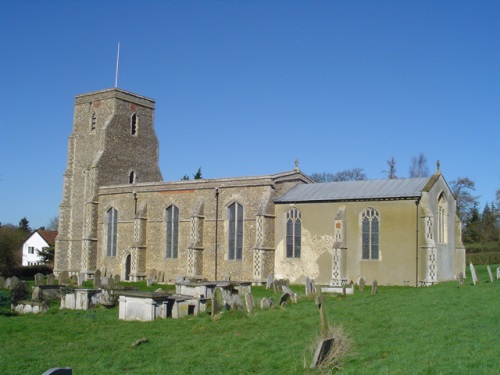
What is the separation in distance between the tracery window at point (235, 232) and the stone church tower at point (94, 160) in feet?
36.2

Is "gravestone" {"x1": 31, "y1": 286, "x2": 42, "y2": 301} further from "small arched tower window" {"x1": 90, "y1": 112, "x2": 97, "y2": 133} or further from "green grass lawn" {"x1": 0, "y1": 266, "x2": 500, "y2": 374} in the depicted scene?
"small arched tower window" {"x1": 90, "y1": 112, "x2": 97, "y2": 133}

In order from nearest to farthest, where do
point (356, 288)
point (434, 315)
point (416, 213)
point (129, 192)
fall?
1. point (434, 315)
2. point (356, 288)
3. point (416, 213)
4. point (129, 192)

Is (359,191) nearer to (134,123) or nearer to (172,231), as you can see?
(172,231)

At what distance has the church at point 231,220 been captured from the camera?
93.8 feet

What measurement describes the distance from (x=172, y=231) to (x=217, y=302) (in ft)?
60.8

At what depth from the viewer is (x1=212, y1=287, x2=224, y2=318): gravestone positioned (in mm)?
16969

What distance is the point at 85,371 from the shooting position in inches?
417

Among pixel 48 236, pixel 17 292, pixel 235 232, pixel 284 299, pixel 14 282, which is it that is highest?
pixel 48 236

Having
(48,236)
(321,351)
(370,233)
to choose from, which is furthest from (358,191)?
(48,236)

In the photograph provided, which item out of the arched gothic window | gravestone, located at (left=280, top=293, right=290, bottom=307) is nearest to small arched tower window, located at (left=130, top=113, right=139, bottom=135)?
the arched gothic window

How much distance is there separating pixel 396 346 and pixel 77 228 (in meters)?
33.4

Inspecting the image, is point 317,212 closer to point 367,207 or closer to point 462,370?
point 367,207

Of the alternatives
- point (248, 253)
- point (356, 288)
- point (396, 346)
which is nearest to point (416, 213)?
point (356, 288)

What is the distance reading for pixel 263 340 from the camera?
12.8m
